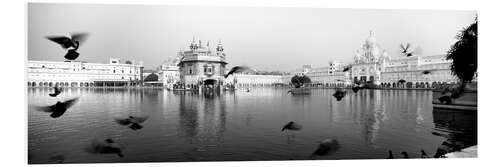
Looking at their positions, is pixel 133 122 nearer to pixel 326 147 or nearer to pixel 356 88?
pixel 326 147

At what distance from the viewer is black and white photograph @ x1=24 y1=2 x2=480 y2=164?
3.82 metres

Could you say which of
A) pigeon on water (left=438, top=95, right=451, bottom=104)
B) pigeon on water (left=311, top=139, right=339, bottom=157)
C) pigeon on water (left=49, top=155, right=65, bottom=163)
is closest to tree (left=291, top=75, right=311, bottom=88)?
pigeon on water (left=311, top=139, right=339, bottom=157)

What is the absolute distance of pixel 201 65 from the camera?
6.38 metres

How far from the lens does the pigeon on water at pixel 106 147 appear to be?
12.5ft

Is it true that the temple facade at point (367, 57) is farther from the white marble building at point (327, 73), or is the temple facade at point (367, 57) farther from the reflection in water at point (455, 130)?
the reflection in water at point (455, 130)

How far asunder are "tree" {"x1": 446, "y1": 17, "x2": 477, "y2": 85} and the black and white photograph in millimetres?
17

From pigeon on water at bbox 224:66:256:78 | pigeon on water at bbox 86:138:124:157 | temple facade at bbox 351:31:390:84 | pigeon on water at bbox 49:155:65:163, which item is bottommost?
pigeon on water at bbox 49:155:65:163

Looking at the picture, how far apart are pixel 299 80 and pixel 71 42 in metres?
3.94

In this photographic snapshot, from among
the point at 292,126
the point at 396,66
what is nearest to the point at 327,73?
the point at 292,126

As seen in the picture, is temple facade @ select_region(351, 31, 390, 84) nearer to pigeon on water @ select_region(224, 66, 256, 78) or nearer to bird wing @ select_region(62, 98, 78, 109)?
pigeon on water @ select_region(224, 66, 256, 78)

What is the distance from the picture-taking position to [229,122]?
5004mm

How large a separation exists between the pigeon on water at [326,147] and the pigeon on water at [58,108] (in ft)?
11.5
